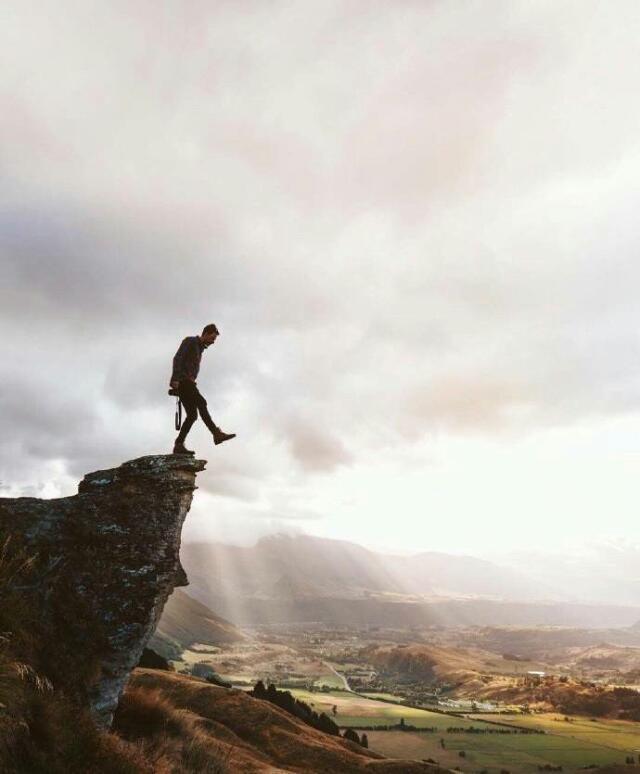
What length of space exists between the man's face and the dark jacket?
0.15 m

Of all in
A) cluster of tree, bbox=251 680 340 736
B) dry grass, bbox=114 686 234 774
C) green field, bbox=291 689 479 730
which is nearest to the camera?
dry grass, bbox=114 686 234 774

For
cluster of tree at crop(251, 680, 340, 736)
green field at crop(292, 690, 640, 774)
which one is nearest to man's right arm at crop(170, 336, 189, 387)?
cluster of tree at crop(251, 680, 340, 736)

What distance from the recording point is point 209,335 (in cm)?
1606

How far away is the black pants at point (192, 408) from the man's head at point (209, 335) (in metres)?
1.30

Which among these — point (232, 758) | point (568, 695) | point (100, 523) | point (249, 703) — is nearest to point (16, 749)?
point (100, 523)

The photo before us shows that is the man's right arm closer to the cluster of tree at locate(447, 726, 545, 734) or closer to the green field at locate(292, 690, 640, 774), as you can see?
Answer: the green field at locate(292, 690, 640, 774)

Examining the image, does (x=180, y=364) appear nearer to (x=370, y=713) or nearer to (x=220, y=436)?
(x=220, y=436)

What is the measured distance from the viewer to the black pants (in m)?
15.9

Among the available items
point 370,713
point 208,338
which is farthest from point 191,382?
point 370,713

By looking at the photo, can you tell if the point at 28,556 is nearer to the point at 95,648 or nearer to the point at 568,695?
the point at 95,648

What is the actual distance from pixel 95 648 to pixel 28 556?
267 centimetres

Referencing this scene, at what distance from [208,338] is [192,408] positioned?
2168 mm

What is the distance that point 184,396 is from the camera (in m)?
15.9

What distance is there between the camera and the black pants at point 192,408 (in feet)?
52.1
